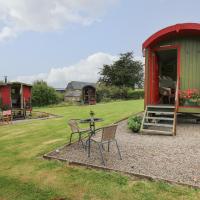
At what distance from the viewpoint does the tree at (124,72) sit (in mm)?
41125

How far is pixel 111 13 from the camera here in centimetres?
1512

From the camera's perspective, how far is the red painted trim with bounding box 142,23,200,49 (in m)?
7.95

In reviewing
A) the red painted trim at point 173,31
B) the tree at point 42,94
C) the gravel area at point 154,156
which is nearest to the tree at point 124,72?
the tree at point 42,94

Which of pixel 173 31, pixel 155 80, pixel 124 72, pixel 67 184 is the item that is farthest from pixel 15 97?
pixel 124 72

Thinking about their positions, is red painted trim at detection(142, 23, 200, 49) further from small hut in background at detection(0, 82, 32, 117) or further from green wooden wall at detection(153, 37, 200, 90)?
small hut in background at detection(0, 82, 32, 117)

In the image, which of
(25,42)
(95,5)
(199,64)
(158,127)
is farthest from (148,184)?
(25,42)

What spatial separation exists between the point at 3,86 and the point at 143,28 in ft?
34.5

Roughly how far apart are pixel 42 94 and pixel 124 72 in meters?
20.4

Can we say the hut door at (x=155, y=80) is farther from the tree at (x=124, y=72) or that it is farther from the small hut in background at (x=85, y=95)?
the tree at (x=124, y=72)

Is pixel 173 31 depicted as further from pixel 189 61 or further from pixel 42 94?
pixel 42 94

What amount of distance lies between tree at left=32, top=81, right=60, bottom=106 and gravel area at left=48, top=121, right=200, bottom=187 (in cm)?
1774

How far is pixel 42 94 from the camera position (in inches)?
933

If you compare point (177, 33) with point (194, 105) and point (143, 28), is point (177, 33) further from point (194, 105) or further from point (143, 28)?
point (143, 28)

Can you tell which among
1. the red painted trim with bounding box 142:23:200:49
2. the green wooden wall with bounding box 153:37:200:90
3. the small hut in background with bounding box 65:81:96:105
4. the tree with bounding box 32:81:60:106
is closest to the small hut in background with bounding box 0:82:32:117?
the tree with bounding box 32:81:60:106
